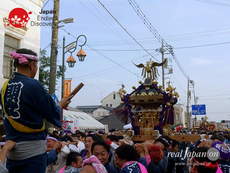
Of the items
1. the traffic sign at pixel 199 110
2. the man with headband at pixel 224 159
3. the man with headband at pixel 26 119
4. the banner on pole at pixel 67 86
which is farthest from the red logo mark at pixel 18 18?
the traffic sign at pixel 199 110

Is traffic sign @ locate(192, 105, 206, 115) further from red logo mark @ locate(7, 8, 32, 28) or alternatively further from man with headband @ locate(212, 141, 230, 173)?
man with headband @ locate(212, 141, 230, 173)

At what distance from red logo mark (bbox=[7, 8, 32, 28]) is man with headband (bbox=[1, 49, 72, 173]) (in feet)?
31.2

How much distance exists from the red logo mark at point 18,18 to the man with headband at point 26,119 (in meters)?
9.51

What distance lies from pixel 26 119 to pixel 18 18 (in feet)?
34.0

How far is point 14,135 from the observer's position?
229 centimetres

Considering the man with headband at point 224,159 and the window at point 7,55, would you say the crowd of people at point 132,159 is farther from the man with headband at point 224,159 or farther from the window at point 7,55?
the window at point 7,55

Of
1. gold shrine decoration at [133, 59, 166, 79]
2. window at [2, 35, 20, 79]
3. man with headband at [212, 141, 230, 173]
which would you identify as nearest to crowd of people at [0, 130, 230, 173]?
man with headband at [212, 141, 230, 173]

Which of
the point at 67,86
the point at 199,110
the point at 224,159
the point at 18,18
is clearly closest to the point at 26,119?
the point at 224,159

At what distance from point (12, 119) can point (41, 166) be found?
0.53 meters

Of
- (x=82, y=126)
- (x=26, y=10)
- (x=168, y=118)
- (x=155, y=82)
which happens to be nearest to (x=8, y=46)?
(x=26, y=10)

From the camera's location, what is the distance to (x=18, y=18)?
11352mm

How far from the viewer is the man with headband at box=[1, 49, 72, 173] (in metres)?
2.27

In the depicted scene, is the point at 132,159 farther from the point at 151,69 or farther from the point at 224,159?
Answer: the point at 151,69

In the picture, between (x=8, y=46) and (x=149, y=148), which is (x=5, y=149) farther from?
(x=8, y=46)
